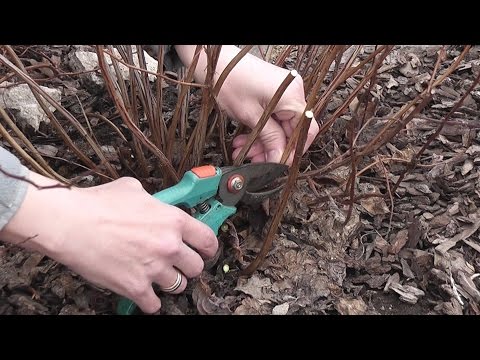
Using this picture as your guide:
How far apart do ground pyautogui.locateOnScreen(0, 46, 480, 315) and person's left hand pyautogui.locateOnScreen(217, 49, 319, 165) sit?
171mm

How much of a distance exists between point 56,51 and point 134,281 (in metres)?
1.25

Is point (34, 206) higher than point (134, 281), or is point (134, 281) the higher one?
point (34, 206)

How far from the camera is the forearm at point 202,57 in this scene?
1669 mm

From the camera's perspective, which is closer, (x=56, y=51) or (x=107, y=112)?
(x=107, y=112)

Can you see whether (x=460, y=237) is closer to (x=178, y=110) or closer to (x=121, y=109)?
(x=178, y=110)

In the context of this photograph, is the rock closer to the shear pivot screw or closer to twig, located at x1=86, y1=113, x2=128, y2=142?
Result: twig, located at x1=86, y1=113, x2=128, y2=142

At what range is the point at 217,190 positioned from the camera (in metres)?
1.51

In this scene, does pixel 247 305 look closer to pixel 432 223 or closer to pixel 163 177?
pixel 163 177

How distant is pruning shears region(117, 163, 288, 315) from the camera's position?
4.67 feet

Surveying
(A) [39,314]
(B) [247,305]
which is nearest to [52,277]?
(A) [39,314]

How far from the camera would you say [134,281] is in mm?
1257

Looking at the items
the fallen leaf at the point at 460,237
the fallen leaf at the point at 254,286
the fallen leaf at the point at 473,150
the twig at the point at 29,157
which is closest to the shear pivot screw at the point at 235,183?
the fallen leaf at the point at 254,286

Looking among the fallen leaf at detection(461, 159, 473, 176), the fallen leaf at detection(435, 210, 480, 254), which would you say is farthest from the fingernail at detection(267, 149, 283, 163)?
the fallen leaf at detection(461, 159, 473, 176)

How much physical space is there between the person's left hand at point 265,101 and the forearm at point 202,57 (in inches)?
2.0
